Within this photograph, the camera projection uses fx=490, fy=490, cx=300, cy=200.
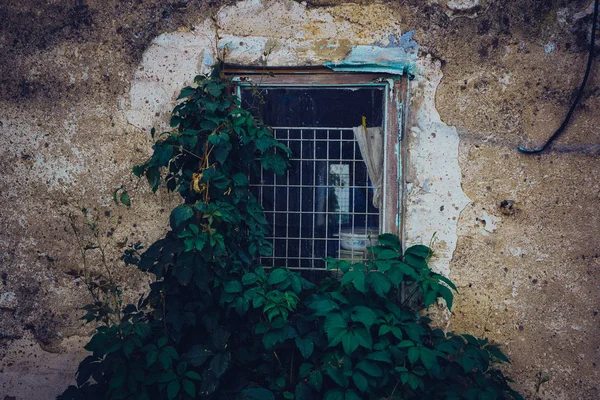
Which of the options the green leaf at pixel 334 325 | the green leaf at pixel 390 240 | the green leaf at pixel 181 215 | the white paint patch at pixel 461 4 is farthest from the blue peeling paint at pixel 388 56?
the green leaf at pixel 334 325

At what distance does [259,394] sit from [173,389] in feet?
1.43

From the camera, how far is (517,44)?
3008 millimetres

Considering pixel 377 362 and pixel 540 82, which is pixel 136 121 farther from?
pixel 540 82

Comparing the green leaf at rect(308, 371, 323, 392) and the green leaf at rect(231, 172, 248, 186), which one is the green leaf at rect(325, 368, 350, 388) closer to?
the green leaf at rect(308, 371, 323, 392)

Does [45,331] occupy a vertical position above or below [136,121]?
below

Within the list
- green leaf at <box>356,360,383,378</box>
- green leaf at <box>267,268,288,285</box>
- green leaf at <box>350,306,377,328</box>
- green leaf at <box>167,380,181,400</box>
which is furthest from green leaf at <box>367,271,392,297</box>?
green leaf at <box>167,380,181,400</box>

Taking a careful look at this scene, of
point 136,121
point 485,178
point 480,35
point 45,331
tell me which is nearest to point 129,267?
point 45,331

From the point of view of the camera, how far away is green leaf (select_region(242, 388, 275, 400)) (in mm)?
2459

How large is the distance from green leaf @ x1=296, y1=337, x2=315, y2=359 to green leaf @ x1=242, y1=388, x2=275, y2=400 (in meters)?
0.26

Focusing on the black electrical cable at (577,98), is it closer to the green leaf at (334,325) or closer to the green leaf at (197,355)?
the green leaf at (334,325)

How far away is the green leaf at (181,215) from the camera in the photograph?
2561 mm

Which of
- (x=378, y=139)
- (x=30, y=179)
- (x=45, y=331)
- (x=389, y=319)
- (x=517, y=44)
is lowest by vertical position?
(x=45, y=331)

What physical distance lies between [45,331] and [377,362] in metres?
2.11

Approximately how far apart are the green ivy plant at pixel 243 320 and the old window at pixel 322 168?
30 cm
